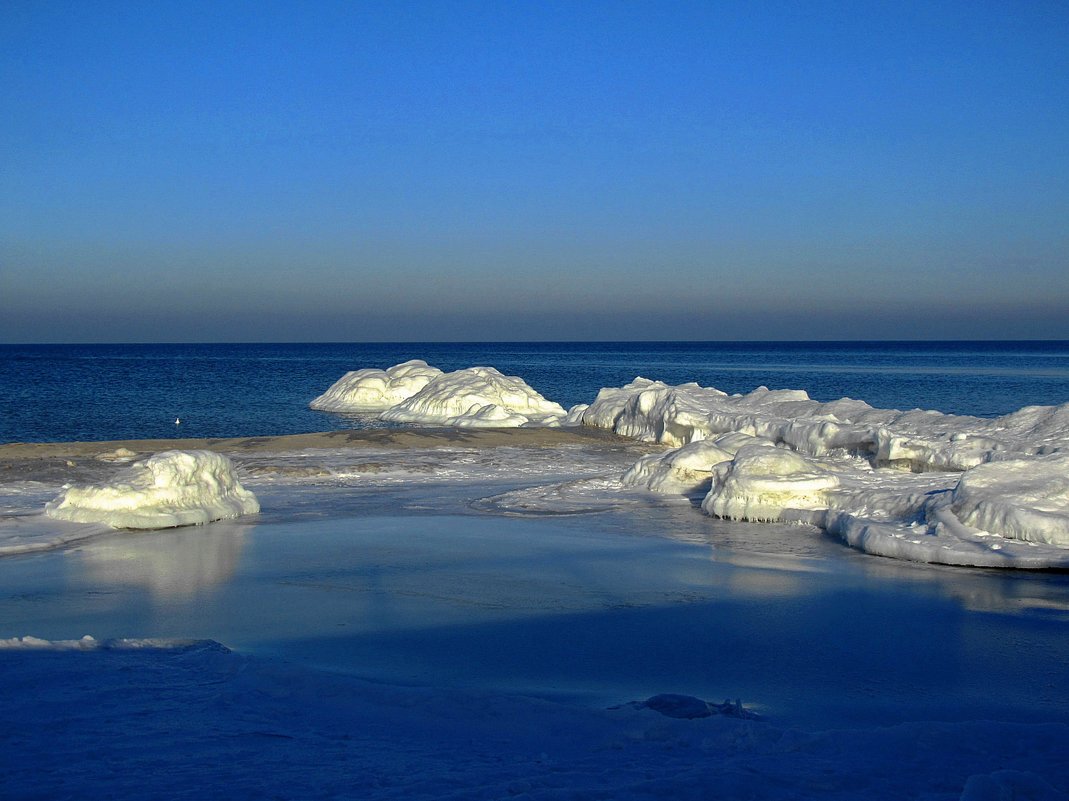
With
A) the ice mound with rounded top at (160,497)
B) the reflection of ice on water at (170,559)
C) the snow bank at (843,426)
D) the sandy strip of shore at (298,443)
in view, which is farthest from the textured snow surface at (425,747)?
the sandy strip of shore at (298,443)

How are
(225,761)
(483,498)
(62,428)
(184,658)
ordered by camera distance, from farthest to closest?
1. (62,428)
2. (483,498)
3. (184,658)
4. (225,761)

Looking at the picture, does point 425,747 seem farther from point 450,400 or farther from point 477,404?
point 450,400

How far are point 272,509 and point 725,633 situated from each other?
7.02 m

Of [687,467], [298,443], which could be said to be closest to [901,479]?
[687,467]

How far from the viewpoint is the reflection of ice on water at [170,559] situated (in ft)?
25.5

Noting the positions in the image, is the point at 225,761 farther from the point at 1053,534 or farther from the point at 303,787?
the point at 1053,534

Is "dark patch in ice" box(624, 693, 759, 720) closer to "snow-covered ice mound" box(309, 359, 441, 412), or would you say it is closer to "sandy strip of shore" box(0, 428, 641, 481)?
"sandy strip of shore" box(0, 428, 641, 481)

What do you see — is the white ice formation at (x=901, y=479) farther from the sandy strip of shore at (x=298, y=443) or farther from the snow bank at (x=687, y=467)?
the sandy strip of shore at (x=298, y=443)

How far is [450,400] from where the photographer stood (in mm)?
27938

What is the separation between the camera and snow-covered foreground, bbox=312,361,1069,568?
8.71 meters

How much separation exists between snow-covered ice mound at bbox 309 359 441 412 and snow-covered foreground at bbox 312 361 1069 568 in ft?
38.0

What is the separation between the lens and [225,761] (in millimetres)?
3971

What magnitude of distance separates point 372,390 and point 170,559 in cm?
2396

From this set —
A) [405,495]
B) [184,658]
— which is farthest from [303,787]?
[405,495]
